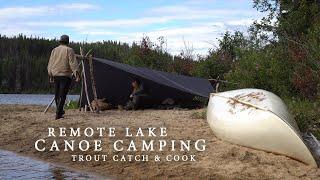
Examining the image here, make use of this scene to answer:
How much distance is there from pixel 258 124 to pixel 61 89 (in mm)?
4731

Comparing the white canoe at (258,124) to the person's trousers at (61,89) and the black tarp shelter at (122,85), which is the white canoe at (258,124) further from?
the black tarp shelter at (122,85)

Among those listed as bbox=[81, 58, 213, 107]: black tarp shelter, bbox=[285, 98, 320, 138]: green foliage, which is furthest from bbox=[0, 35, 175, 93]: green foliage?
bbox=[285, 98, 320, 138]: green foliage

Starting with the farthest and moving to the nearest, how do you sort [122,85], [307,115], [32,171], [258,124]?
[122,85] → [307,115] → [258,124] → [32,171]

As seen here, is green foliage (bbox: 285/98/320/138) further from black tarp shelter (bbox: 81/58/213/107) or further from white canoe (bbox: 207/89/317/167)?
black tarp shelter (bbox: 81/58/213/107)

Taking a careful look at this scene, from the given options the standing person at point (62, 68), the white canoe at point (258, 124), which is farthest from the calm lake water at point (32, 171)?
the standing person at point (62, 68)

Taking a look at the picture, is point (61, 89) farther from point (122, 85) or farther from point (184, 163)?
point (184, 163)

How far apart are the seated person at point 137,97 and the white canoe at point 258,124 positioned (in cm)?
473

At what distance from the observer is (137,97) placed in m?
13.5

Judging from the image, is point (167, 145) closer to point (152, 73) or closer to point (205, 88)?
point (152, 73)

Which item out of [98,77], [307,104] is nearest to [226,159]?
[307,104]

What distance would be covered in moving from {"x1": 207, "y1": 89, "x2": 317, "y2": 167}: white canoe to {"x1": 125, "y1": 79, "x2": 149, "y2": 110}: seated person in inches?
186

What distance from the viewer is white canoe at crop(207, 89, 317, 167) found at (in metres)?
7.09

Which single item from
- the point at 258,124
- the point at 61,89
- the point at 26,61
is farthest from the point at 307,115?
the point at 26,61

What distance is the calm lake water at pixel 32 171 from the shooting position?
7020 millimetres
